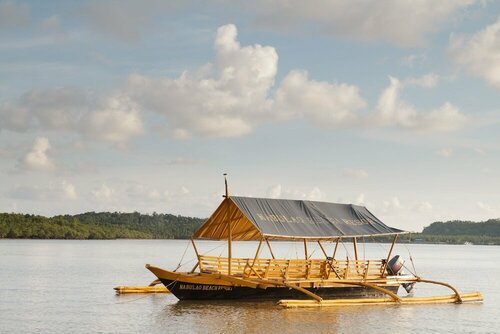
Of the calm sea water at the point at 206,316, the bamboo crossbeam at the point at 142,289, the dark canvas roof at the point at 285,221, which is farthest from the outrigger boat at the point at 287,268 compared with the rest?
the bamboo crossbeam at the point at 142,289

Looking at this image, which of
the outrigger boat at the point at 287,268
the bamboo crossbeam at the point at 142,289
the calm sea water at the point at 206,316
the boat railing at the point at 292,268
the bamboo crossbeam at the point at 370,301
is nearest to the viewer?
the calm sea water at the point at 206,316

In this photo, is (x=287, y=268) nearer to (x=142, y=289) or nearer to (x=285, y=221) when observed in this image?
(x=285, y=221)

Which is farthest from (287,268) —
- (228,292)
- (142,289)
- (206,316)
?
(142,289)

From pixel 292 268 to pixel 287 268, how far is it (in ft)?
1.24

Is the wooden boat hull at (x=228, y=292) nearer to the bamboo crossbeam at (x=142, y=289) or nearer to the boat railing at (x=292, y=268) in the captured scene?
the boat railing at (x=292, y=268)

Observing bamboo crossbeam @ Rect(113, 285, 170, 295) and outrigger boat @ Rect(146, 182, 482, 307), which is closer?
outrigger boat @ Rect(146, 182, 482, 307)

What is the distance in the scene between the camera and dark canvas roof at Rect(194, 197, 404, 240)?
31.0 metres

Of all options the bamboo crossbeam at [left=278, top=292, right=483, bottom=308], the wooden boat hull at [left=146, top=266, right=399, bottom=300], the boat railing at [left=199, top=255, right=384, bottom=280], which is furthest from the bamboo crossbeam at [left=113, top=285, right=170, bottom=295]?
the bamboo crossbeam at [left=278, top=292, right=483, bottom=308]

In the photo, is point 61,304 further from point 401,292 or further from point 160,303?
point 401,292

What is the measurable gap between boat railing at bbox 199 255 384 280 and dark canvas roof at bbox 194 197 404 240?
1.39m

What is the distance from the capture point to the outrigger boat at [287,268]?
30.9 m

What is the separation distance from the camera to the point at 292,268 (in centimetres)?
3284

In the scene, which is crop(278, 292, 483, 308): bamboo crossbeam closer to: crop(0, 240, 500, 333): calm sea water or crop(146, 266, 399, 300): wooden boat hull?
crop(0, 240, 500, 333): calm sea water

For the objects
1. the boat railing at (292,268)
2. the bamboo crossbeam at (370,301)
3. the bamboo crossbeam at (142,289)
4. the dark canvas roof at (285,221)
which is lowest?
the bamboo crossbeam at (370,301)
